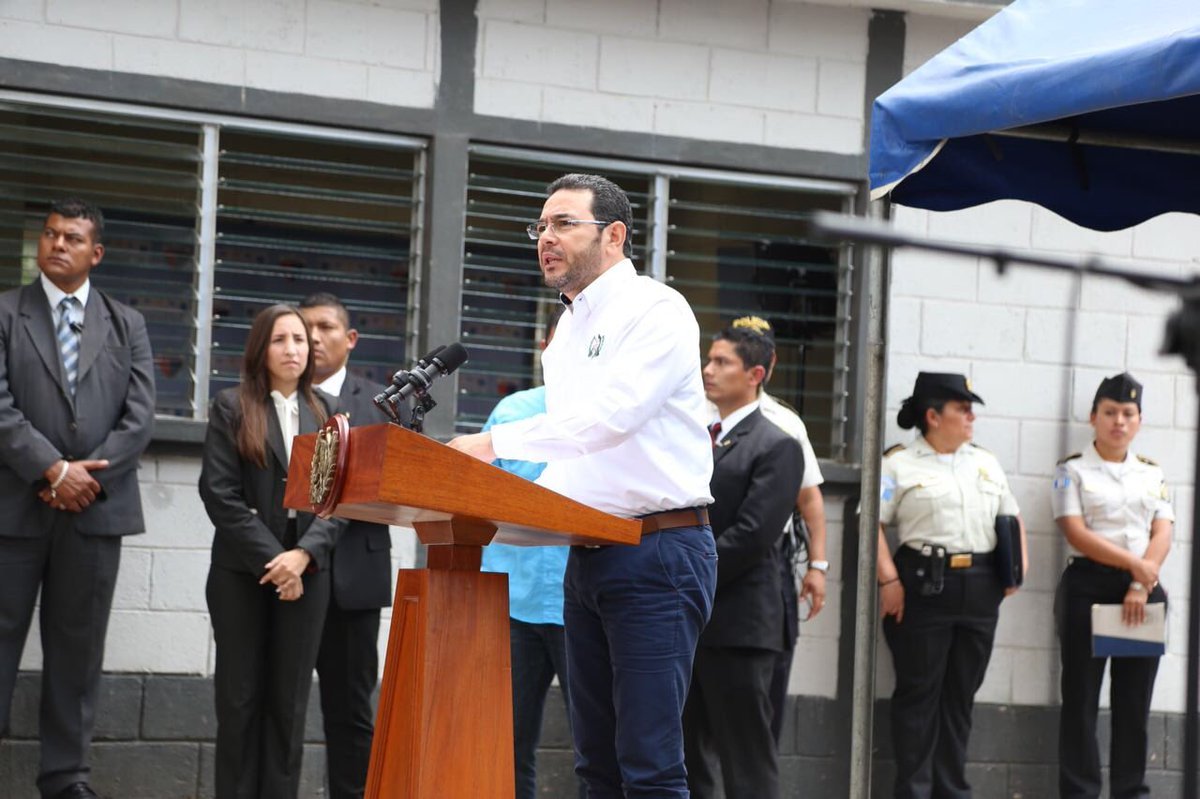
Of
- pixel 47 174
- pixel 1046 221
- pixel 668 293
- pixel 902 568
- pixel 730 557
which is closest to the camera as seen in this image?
pixel 668 293

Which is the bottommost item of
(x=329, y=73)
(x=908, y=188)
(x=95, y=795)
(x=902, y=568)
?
(x=95, y=795)

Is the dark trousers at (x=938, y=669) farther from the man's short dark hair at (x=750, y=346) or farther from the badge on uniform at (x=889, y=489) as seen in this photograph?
the man's short dark hair at (x=750, y=346)

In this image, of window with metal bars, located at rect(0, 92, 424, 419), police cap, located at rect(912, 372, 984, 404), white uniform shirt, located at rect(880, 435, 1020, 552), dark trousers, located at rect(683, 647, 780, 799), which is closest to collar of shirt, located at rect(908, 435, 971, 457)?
white uniform shirt, located at rect(880, 435, 1020, 552)

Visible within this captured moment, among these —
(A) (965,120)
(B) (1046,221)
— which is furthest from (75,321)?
(B) (1046,221)

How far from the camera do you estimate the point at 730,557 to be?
579 cm

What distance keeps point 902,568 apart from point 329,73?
3.30 meters

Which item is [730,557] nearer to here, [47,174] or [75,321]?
[75,321]

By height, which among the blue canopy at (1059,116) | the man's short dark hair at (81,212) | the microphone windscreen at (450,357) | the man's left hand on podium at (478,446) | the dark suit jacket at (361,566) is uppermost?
the blue canopy at (1059,116)

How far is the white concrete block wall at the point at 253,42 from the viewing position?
647 cm

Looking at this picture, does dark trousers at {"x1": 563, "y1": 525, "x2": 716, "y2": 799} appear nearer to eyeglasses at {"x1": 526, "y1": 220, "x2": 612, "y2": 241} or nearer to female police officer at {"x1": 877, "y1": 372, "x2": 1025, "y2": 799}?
eyeglasses at {"x1": 526, "y1": 220, "x2": 612, "y2": 241}

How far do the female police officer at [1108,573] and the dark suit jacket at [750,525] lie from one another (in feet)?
6.80

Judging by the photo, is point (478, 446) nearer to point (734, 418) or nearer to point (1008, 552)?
point (734, 418)

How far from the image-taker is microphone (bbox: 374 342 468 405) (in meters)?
3.59

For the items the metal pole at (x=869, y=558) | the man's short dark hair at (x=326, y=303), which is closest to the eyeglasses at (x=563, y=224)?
the metal pole at (x=869, y=558)
